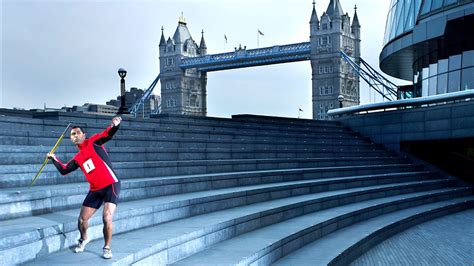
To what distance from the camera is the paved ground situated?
9328 mm

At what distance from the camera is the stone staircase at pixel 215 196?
6.43 meters

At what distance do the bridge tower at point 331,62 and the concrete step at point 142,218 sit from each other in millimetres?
125719

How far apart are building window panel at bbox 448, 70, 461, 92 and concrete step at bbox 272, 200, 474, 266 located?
330 inches

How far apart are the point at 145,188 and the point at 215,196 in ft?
4.11

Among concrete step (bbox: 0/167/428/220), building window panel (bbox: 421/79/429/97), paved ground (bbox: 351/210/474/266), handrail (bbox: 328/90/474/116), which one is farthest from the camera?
building window panel (bbox: 421/79/429/97)

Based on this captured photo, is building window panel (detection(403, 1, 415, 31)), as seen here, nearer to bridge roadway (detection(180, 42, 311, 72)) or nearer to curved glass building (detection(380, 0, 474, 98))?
curved glass building (detection(380, 0, 474, 98))

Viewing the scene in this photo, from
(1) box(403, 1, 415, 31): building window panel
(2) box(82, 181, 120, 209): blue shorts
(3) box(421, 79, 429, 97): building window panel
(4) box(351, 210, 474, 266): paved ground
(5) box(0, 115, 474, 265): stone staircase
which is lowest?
(4) box(351, 210, 474, 266): paved ground

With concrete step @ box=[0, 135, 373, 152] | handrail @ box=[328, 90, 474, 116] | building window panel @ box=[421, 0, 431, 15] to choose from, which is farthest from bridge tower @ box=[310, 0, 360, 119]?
concrete step @ box=[0, 135, 373, 152]

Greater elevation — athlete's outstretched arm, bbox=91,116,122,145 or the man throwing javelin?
athlete's outstretched arm, bbox=91,116,122,145

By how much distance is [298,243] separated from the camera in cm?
848

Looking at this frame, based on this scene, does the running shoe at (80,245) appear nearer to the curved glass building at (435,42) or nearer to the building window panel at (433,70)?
the curved glass building at (435,42)

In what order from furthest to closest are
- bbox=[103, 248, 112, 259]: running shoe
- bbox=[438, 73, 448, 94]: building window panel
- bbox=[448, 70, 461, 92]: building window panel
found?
bbox=[438, 73, 448, 94]: building window panel
bbox=[448, 70, 461, 92]: building window panel
bbox=[103, 248, 112, 259]: running shoe

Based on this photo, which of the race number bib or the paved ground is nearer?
the race number bib

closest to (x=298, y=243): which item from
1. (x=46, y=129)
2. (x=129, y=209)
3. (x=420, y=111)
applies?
(x=129, y=209)
